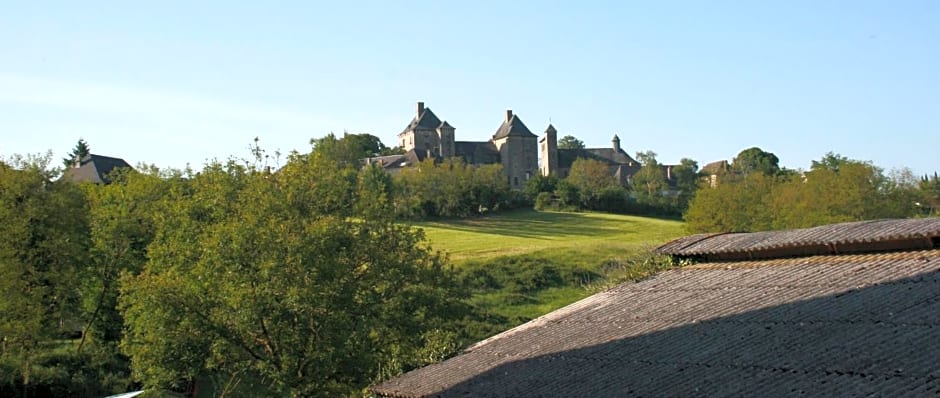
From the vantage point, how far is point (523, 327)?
50.6 feet

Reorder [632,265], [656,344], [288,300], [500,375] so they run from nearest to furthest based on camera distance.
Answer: [656,344]
[500,375]
[632,265]
[288,300]

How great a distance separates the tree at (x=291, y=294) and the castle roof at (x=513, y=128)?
362 feet

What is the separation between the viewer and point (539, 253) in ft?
192

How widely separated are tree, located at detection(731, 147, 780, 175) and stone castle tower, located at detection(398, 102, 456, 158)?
4189 cm

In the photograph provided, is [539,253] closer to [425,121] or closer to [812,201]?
[812,201]

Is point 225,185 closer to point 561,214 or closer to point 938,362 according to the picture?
point 938,362

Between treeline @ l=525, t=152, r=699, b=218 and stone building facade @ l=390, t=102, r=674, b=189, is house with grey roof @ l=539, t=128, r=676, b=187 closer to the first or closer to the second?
stone building facade @ l=390, t=102, r=674, b=189

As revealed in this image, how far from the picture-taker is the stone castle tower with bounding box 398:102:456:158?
13512 centimetres

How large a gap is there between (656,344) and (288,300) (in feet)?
40.1

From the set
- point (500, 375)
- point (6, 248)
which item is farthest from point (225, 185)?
point (500, 375)

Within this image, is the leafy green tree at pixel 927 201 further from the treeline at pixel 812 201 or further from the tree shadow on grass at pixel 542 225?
the tree shadow on grass at pixel 542 225

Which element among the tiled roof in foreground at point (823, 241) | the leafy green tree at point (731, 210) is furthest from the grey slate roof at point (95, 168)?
the tiled roof in foreground at point (823, 241)

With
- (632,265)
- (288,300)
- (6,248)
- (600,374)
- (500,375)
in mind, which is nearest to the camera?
(600,374)

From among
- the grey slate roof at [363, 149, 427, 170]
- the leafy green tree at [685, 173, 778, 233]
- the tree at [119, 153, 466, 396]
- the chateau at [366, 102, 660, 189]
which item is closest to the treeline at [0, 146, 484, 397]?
the tree at [119, 153, 466, 396]
